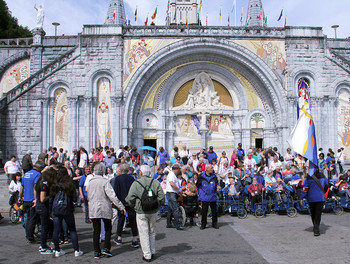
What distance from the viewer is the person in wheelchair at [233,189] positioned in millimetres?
12406

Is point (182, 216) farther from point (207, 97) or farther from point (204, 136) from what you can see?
point (207, 97)

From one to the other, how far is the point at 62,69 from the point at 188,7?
1842 centimetres

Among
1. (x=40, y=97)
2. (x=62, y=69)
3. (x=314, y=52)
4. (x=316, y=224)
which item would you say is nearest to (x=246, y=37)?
(x=314, y=52)

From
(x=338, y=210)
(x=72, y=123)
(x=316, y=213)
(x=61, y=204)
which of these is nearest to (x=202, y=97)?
(x=72, y=123)

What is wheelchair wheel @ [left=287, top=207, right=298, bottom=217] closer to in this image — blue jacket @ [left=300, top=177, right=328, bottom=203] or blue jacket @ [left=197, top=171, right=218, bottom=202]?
blue jacket @ [left=300, top=177, right=328, bottom=203]

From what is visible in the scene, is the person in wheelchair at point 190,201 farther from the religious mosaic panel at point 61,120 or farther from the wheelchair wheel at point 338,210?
the religious mosaic panel at point 61,120

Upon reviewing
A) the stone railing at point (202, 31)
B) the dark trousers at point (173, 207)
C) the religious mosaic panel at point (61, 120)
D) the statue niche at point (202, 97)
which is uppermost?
the stone railing at point (202, 31)

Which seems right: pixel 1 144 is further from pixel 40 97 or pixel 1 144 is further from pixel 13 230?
pixel 13 230

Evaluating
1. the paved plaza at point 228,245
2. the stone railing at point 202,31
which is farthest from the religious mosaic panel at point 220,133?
the paved plaza at point 228,245

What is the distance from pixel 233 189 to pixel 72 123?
42.5 feet

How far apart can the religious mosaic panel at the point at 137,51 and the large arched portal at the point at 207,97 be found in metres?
0.51

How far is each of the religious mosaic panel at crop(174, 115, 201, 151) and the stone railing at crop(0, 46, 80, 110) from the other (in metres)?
8.24

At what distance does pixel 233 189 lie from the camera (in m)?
12.5

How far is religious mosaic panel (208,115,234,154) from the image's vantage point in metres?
24.1
